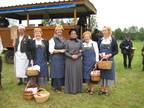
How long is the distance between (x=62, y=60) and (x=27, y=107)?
1.47m

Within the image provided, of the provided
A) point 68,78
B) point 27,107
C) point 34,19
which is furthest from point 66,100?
point 34,19

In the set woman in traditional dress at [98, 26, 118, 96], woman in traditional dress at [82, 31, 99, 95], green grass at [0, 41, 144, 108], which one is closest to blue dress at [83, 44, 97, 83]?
woman in traditional dress at [82, 31, 99, 95]

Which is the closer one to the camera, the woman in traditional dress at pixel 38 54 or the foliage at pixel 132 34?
the woman in traditional dress at pixel 38 54

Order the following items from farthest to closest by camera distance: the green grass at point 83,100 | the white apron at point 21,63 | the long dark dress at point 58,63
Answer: the white apron at point 21,63
the long dark dress at point 58,63
the green grass at point 83,100

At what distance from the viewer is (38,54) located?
3.93 m

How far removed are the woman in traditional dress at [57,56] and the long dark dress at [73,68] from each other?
15cm

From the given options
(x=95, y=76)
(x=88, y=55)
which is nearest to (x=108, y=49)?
(x=88, y=55)

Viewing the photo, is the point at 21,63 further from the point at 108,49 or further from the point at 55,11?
the point at 55,11

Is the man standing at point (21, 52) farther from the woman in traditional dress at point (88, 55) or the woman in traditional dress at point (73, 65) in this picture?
the woman in traditional dress at point (88, 55)

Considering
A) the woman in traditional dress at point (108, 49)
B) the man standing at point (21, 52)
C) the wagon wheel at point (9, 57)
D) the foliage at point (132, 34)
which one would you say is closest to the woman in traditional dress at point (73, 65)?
the woman in traditional dress at point (108, 49)

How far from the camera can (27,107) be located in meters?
3.33

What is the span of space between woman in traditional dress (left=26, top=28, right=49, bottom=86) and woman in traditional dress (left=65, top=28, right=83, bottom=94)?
61 centimetres

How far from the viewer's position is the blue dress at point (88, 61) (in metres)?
3.91

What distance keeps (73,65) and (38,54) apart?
98 centimetres
